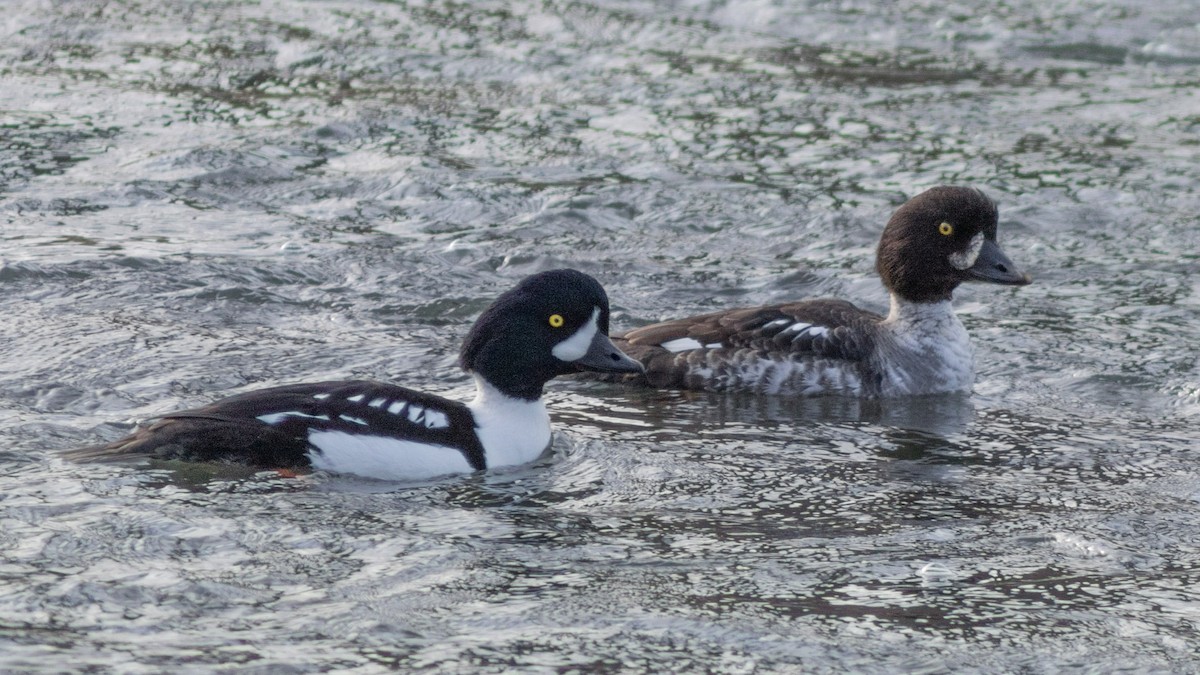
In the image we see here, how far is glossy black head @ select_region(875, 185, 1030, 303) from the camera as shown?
10.0m

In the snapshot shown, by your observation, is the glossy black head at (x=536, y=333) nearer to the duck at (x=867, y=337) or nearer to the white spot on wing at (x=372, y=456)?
the white spot on wing at (x=372, y=456)

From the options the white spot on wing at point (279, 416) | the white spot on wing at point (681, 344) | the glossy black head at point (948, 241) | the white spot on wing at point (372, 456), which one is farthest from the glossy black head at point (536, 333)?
the glossy black head at point (948, 241)

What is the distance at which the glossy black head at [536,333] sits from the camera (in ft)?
27.1

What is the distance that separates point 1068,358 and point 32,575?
6102mm

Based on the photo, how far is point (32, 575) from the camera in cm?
655

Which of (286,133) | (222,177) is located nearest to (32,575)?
(222,177)

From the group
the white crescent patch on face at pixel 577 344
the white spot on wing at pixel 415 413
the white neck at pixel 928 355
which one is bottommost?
the white neck at pixel 928 355

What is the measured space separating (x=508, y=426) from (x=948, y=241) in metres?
3.15

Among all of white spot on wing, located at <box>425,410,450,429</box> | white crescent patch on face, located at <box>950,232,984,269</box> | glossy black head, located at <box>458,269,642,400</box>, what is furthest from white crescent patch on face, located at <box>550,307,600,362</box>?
white crescent patch on face, located at <box>950,232,984,269</box>

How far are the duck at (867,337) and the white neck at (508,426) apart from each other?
1.69 meters

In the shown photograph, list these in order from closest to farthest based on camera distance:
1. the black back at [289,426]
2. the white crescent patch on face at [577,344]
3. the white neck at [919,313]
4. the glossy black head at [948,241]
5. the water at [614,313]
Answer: the water at [614,313], the black back at [289,426], the white crescent patch on face at [577,344], the glossy black head at [948,241], the white neck at [919,313]

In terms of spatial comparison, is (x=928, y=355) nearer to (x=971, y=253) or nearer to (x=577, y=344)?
(x=971, y=253)

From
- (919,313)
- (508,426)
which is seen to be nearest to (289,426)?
(508,426)

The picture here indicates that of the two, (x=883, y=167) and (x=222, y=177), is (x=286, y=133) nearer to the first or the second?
(x=222, y=177)
